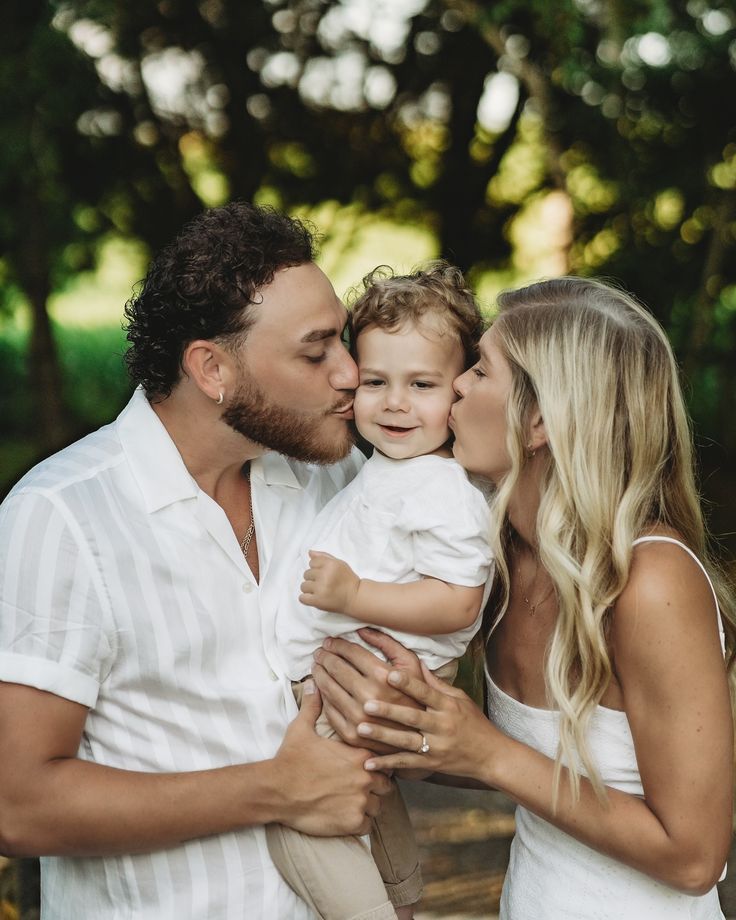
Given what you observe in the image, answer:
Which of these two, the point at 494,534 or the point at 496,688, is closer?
the point at 494,534

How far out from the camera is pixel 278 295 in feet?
8.13

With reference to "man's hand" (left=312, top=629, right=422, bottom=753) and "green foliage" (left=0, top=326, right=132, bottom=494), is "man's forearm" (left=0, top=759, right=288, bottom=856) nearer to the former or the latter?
"man's hand" (left=312, top=629, right=422, bottom=753)

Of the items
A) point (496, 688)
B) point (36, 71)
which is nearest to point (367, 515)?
point (496, 688)

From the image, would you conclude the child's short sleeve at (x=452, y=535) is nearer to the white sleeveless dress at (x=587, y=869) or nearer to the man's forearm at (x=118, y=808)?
the white sleeveless dress at (x=587, y=869)

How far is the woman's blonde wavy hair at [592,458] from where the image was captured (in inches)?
79.9

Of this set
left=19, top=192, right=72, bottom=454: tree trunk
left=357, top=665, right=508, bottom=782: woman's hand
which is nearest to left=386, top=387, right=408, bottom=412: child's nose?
left=357, top=665, right=508, bottom=782: woman's hand

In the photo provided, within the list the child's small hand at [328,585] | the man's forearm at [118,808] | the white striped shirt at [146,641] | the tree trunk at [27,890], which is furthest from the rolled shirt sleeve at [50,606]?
the tree trunk at [27,890]

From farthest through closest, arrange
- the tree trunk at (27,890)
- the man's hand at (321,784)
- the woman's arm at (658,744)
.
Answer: the tree trunk at (27,890), the man's hand at (321,784), the woman's arm at (658,744)

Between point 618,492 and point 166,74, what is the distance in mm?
5206

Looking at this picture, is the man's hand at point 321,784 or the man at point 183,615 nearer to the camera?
the man at point 183,615

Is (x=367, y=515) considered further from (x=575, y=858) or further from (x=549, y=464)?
(x=575, y=858)

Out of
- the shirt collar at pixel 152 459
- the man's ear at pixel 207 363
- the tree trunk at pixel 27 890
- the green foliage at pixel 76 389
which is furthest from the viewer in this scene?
the green foliage at pixel 76 389

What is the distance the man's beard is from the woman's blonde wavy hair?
0.54 m

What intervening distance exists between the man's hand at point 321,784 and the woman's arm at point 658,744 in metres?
0.12
